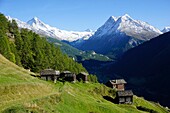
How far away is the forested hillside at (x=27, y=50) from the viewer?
434 ft

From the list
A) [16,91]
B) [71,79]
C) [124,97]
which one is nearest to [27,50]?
[71,79]

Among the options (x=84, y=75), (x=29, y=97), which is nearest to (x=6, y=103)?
(x=29, y=97)

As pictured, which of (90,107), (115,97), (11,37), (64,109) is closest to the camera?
(64,109)

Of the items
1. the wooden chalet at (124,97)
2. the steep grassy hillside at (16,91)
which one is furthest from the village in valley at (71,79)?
the steep grassy hillside at (16,91)

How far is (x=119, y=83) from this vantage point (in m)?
161

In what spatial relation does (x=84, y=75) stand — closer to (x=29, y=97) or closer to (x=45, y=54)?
(x=45, y=54)

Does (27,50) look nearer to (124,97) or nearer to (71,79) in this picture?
(71,79)

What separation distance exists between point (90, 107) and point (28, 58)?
7104 centimetres

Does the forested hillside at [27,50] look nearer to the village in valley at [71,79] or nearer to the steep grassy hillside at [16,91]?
the village in valley at [71,79]

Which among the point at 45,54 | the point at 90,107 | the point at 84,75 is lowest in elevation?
the point at 90,107

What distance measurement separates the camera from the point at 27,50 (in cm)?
14475

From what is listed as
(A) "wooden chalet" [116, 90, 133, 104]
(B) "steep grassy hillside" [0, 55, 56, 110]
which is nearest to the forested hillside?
(A) "wooden chalet" [116, 90, 133, 104]

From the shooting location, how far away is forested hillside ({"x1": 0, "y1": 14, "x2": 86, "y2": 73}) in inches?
5212

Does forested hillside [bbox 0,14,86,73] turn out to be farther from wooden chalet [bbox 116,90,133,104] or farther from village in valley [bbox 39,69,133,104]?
wooden chalet [bbox 116,90,133,104]
